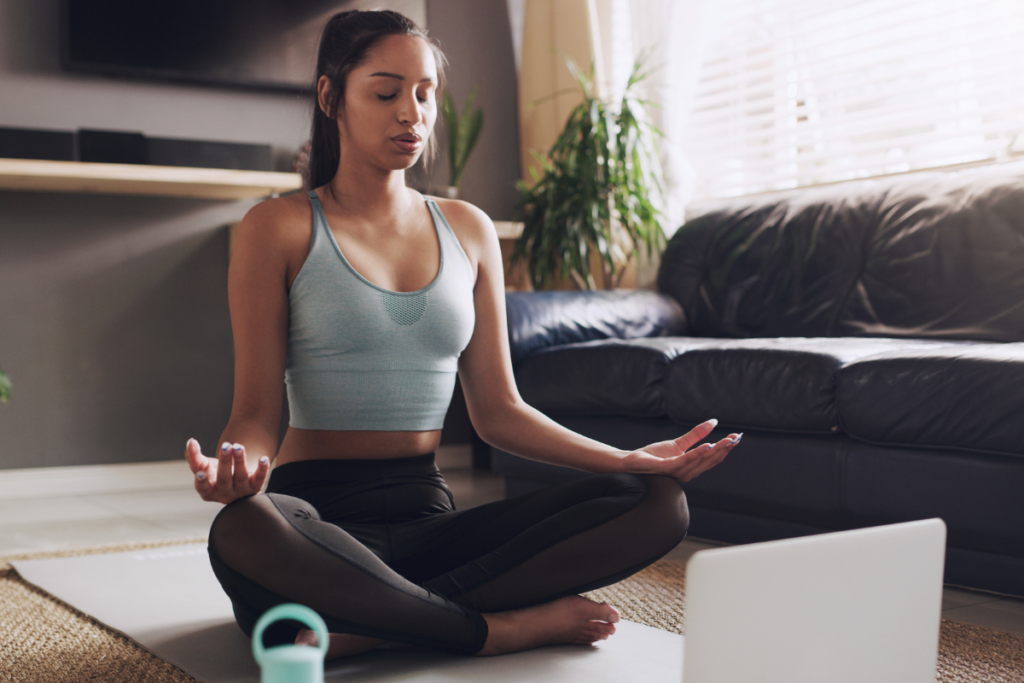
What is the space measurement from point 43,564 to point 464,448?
1922 millimetres

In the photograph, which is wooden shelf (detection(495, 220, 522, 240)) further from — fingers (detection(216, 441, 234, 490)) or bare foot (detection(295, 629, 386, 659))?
fingers (detection(216, 441, 234, 490))

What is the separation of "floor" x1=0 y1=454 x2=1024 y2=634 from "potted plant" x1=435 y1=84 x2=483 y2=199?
106 cm

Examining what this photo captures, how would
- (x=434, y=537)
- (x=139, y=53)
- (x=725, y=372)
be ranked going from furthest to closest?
(x=139, y=53) < (x=725, y=372) < (x=434, y=537)

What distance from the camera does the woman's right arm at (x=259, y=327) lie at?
1.20m

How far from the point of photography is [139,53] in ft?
10.3

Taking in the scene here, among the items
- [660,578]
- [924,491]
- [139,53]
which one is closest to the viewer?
[924,491]

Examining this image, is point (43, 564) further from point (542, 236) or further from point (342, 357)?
point (542, 236)

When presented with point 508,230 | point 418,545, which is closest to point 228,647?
point 418,545

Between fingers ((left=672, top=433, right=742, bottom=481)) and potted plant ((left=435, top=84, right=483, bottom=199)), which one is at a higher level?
potted plant ((left=435, top=84, right=483, bottom=199))

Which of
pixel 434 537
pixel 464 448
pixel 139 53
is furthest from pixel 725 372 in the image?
pixel 139 53

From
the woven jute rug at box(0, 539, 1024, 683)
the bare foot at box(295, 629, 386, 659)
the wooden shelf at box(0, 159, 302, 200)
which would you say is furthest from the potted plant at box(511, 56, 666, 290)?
the bare foot at box(295, 629, 386, 659)

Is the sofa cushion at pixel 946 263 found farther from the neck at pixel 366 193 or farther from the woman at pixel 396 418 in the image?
the neck at pixel 366 193

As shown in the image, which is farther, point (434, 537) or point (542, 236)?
point (542, 236)

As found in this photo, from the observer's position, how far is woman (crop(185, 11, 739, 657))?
4.02 ft
